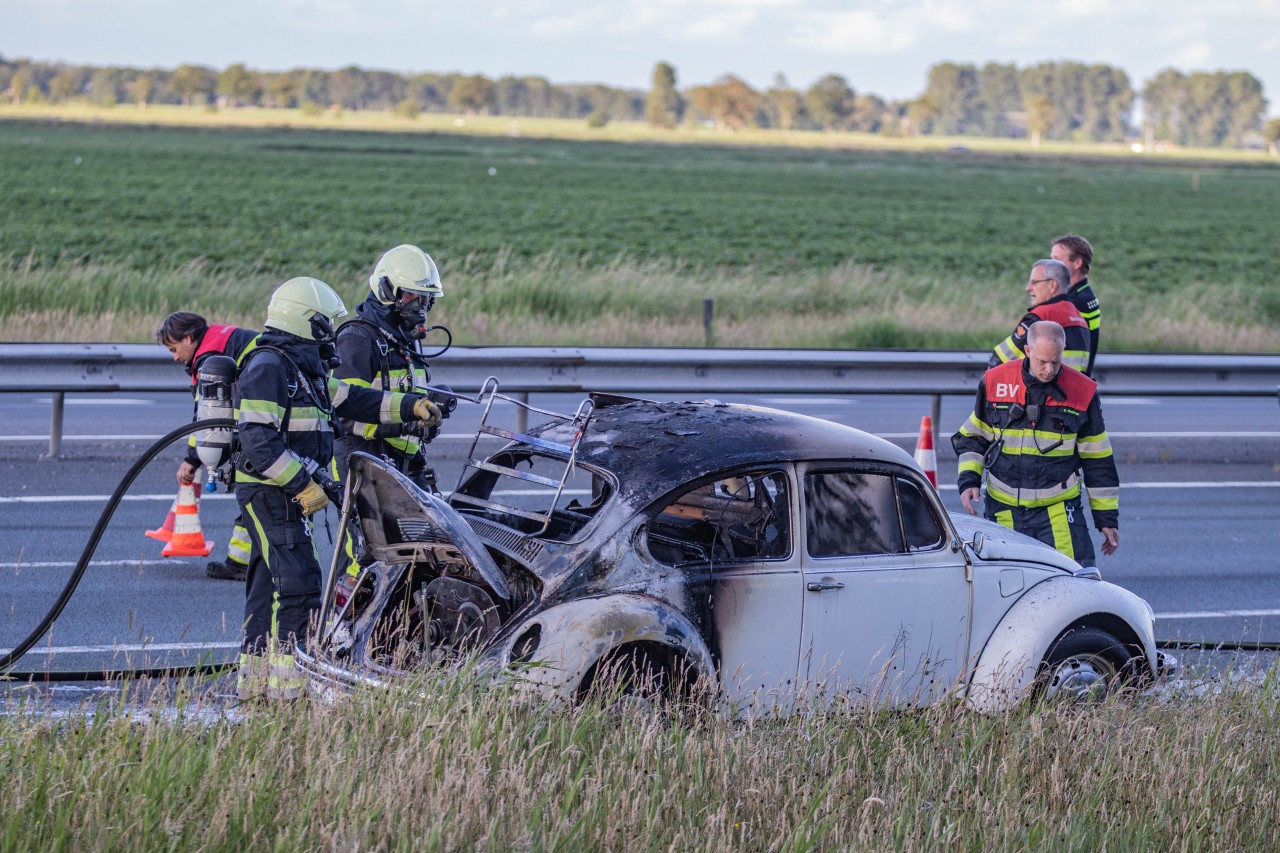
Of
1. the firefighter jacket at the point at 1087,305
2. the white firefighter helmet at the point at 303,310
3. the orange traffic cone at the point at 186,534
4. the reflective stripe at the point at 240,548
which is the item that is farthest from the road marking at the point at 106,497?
the white firefighter helmet at the point at 303,310

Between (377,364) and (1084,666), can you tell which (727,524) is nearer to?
(1084,666)

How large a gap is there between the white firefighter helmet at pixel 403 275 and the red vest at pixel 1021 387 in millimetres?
2942

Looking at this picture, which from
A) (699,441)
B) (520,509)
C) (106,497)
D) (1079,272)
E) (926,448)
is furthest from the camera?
(106,497)

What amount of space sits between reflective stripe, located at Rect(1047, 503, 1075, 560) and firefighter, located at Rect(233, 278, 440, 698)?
372 centimetres

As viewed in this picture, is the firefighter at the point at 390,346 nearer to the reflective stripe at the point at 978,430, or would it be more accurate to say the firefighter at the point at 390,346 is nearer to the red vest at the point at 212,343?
the red vest at the point at 212,343

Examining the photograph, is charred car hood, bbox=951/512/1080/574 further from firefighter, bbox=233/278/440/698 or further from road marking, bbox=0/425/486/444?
road marking, bbox=0/425/486/444

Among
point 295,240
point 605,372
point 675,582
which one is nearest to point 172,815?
point 675,582

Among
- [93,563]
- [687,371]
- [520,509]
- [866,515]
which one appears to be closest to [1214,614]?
[866,515]

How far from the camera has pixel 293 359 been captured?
6.54m

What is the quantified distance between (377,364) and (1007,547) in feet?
10.7

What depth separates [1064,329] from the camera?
28.8 ft

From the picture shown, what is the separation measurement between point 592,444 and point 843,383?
323 inches

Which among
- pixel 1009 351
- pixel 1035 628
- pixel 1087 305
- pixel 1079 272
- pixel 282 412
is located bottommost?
pixel 1035 628

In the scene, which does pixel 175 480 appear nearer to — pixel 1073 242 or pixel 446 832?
pixel 1073 242
